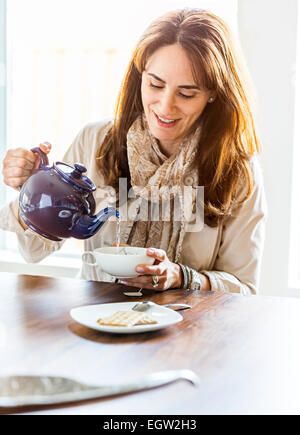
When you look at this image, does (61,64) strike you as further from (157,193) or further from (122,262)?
(122,262)

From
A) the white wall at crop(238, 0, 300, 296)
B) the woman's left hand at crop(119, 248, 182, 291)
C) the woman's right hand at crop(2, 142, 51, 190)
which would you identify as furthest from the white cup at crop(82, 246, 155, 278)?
the white wall at crop(238, 0, 300, 296)

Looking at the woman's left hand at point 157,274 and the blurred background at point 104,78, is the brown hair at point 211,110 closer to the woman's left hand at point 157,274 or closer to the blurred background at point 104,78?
the woman's left hand at point 157,274

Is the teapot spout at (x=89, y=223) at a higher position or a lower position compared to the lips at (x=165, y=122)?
lower

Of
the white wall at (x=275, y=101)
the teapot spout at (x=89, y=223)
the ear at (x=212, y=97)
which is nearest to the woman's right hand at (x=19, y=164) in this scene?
the teapot spout at (x=89, y=223)

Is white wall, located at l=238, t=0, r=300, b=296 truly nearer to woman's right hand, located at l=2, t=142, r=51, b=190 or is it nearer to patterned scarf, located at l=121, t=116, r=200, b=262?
patterned scarf, located at l=121, t=116, r=200, b=262

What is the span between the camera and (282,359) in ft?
2.42

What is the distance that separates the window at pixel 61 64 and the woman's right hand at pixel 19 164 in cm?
158

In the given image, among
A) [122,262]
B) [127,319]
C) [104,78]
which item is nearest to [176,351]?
[127,319]

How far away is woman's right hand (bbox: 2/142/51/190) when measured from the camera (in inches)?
50.0

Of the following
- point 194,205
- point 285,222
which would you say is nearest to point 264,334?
point 194,205

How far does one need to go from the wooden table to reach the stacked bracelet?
0.16m

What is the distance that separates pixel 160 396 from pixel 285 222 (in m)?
1.73

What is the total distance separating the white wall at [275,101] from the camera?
6.92ft
